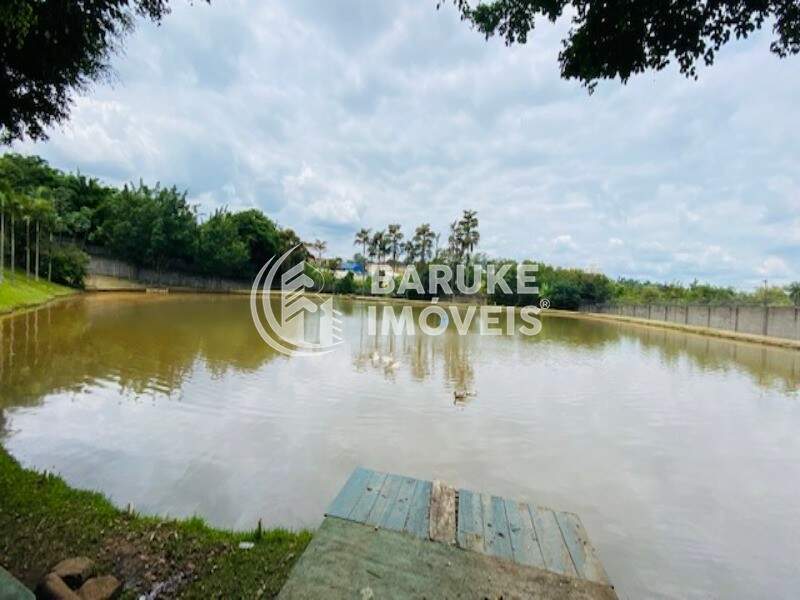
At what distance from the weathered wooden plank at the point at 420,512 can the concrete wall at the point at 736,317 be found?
2448 cm

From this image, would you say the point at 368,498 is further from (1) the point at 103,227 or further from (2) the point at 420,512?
(1) the point at 103,227

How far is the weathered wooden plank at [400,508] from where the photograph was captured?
7.76 ft

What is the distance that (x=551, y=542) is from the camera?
92.1 inches

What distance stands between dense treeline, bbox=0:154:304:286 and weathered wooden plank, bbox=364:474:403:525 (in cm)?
2573

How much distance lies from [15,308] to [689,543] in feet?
70.0

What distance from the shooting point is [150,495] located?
368 cm

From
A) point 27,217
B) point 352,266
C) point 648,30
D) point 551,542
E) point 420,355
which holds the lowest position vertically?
point 420,355

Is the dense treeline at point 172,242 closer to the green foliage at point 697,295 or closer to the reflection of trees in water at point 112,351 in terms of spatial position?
the green foliage at point 697,295

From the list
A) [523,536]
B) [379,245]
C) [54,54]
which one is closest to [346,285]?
[379,245]

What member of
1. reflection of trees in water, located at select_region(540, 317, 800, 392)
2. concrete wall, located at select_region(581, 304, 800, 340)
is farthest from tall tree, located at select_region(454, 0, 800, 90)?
concrete wall, located at select_region(581, 304, 800, 340)

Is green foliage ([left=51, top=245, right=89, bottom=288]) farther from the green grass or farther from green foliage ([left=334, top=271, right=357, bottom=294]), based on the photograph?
green foliage ([left=334, top=271, right=357, bottom=294])

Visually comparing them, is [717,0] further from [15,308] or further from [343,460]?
[15,308]

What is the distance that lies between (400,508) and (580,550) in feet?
3.36

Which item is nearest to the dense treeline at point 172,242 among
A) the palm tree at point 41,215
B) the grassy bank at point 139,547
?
the palm tree at point 41,215
